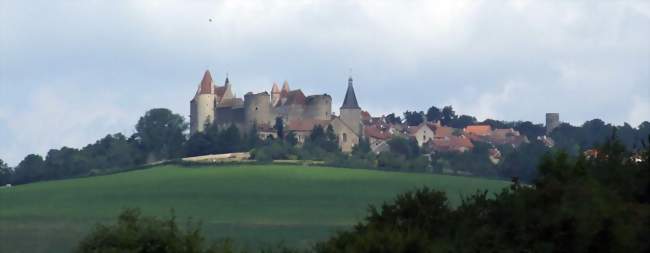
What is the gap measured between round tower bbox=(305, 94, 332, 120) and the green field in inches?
1214

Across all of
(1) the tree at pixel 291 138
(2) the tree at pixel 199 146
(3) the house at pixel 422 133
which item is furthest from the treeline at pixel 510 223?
(3) the house at pixel 422 133

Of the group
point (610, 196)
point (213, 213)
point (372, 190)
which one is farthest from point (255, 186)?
point (610, 196)

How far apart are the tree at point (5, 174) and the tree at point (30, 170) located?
1.65 feet

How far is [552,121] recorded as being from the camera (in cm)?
18812

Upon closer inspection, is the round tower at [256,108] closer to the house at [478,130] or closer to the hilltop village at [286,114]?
the hilltop village at [286,114]

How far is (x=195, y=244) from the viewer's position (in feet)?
95.9

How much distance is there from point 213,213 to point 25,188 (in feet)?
77.7

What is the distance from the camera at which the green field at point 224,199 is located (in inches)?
2584

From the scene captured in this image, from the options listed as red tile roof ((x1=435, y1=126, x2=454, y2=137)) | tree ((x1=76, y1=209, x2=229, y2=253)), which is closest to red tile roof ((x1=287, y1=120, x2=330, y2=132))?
red tile roof ((x1=435, y1=126, x2=454, y2=137))

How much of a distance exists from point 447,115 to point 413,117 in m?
5.57

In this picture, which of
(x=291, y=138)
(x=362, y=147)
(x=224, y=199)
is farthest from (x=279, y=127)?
(x=224, y=199)

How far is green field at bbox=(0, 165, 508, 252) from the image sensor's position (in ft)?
215

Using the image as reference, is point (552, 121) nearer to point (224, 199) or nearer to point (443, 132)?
point (443, 132)

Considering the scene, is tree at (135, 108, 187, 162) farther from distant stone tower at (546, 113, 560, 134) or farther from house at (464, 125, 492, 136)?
distant stone tower at (546, 113, 560, 134)
